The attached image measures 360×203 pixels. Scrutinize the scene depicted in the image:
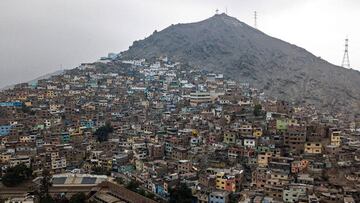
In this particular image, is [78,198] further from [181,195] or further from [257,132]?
[257,132]

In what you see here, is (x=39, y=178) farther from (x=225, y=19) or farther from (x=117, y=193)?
(x=225, y=19)

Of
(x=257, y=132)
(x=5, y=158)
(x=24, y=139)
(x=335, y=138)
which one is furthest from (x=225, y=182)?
(x=24, y=139)

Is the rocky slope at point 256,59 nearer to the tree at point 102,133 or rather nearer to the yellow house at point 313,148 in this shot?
the yellow house at point 313,148

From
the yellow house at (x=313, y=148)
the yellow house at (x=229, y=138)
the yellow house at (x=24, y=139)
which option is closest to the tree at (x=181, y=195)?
the yellow house at (x=229, y=138)

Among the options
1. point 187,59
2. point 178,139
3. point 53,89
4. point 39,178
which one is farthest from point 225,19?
A: point 39,178

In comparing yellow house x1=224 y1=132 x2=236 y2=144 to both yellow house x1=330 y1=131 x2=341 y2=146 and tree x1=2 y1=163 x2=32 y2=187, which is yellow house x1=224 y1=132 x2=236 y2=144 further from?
tree x1=2 y1=163 x2=32 y2=187
